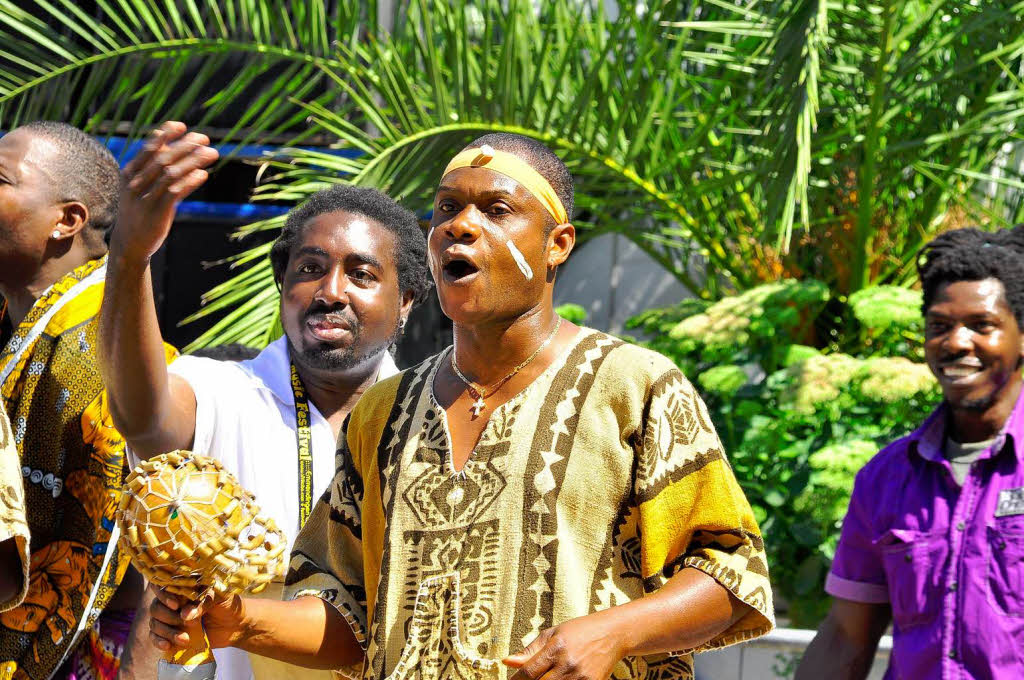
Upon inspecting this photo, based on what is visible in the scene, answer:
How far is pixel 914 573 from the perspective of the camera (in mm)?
3256

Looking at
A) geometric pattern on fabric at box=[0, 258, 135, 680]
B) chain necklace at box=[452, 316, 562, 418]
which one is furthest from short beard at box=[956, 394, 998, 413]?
geometric pattern on fabric at box=[0, 258, 135, 680]

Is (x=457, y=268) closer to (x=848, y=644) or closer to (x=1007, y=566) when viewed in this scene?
(x=1007, y=566)

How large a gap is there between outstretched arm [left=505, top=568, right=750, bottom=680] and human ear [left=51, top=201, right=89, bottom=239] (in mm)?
1792

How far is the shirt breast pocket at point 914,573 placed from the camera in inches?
127

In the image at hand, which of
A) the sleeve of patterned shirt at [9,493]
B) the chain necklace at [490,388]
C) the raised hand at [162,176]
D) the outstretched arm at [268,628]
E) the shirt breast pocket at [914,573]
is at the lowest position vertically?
the shirt breast pocket at [914,573]

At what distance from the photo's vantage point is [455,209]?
7.50 feet

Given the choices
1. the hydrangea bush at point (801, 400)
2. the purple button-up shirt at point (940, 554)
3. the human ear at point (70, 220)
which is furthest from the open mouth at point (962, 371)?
the human ear at point (70, 220)

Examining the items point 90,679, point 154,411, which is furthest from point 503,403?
point 90,679

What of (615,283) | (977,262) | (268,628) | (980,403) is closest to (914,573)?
(980,403)

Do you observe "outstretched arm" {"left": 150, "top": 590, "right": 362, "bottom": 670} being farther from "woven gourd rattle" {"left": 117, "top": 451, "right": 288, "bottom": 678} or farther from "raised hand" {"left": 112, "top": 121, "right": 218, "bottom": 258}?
"raised hand" {"left": 112, "top": 121, "right": 218, "bottom": 258}

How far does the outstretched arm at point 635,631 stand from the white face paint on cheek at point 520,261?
0.55 meters

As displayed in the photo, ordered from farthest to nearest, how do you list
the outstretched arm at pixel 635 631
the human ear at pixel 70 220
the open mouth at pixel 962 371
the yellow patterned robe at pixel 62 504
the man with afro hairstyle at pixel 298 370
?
the open mouth at pixel 962 371, the human ear at pixel 70 220, the yellow patterned robe at pixel 62 504, the man with afro hairstyle at pixel 298 370, the outstretched arm at pixel 635 631

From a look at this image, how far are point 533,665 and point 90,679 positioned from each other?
153 centimetres

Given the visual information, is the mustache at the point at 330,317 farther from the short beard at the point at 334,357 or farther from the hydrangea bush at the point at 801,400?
the hydrangea bush at the point at 801,400
